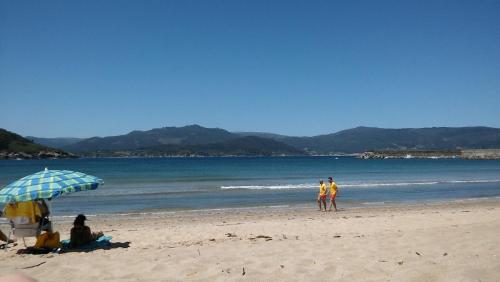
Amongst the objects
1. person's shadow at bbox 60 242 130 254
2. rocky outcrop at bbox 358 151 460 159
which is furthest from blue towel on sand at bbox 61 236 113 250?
rocky outcrop at bbox 358 151 460 159

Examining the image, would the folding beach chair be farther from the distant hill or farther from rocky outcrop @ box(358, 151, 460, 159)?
rocky outcrop @ box(358, 151, 460, 159)

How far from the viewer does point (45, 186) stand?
8.81 m

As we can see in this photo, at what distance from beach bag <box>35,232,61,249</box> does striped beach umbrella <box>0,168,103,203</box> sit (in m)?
1.19

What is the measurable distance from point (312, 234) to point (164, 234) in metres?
4.00

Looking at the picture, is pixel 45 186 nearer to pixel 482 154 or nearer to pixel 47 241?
pixel 47 241

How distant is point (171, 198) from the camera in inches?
1019

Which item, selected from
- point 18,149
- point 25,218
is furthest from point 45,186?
point 18,149

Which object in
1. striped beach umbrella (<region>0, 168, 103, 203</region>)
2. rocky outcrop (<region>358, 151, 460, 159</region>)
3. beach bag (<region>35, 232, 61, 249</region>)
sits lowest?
beach bag (<region>35, 232, 61, 249</region>)

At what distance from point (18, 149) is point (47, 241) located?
15354cm

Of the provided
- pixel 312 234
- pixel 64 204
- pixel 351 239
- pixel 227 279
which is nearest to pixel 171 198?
pixel 64 204

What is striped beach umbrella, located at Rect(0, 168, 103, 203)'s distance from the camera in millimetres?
8638

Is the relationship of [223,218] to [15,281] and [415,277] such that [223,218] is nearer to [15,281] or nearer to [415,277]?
[415,277]

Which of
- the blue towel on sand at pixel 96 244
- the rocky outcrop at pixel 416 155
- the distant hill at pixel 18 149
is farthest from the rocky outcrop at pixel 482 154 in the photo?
the distant hill at pixel 18 149

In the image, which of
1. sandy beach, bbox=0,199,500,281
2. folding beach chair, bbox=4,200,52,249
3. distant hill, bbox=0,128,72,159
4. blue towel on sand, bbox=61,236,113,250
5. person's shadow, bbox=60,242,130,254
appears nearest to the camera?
sandy beach, bbox=0,199,500,281
